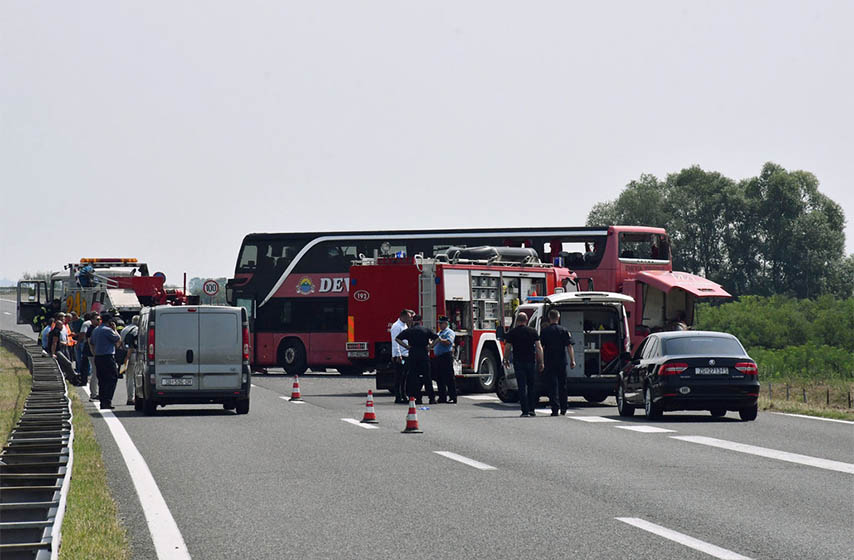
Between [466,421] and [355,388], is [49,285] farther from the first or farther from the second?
[466,421]

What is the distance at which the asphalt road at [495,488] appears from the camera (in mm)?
8906

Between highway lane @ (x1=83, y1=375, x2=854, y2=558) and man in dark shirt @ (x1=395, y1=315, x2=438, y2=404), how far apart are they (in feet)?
13.7

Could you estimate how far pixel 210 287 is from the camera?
4784 cm

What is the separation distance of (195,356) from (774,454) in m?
10.8

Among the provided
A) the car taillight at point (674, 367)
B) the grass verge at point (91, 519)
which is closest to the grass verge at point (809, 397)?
the car taillight at point (674, 367)

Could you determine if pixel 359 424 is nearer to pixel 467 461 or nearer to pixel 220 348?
pixel 220 348

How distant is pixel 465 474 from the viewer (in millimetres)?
13172

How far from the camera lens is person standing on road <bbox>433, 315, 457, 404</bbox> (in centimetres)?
2647

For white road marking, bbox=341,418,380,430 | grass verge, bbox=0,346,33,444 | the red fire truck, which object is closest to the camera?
white road marking, bbox=341,418,380,430

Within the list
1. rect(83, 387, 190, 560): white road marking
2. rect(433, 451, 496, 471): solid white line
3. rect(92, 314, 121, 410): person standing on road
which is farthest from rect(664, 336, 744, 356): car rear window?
rect(92, 314, 121, 410): person standing on road

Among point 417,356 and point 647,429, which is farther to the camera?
point 417,356

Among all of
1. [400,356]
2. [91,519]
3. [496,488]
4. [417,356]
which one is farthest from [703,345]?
[91,519]

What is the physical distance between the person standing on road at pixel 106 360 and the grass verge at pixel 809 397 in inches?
460

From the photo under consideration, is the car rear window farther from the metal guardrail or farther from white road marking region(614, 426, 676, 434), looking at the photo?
the metal guardrail
